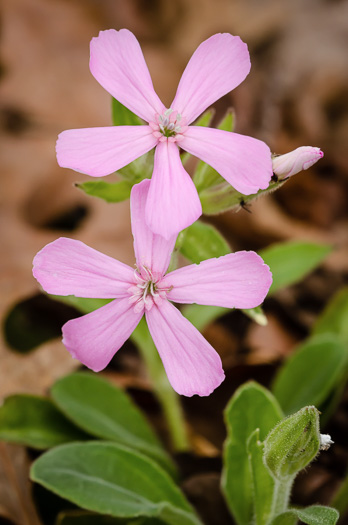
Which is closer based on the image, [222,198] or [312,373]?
[222,198]

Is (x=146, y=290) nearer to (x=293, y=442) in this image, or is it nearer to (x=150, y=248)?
(x=150, y=248)

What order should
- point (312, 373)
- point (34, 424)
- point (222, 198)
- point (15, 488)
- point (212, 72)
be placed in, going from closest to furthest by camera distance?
point (212, 72) < point (222, 198) < point (15, 488) < point (34, 424) < point (312, 373)

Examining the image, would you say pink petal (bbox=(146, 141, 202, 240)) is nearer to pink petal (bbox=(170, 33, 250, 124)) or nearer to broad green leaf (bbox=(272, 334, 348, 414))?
pink petal (bbox=(170, 33, 250, 124))

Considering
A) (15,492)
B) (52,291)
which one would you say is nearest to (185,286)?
(52,291)

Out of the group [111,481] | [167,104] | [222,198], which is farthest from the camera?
[167,104]

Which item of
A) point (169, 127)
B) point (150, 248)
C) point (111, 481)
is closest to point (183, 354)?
point (150, 248)

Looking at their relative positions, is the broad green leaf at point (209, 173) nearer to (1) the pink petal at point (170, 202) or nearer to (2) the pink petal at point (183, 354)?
(1) the pink petal at point (170, 202)
